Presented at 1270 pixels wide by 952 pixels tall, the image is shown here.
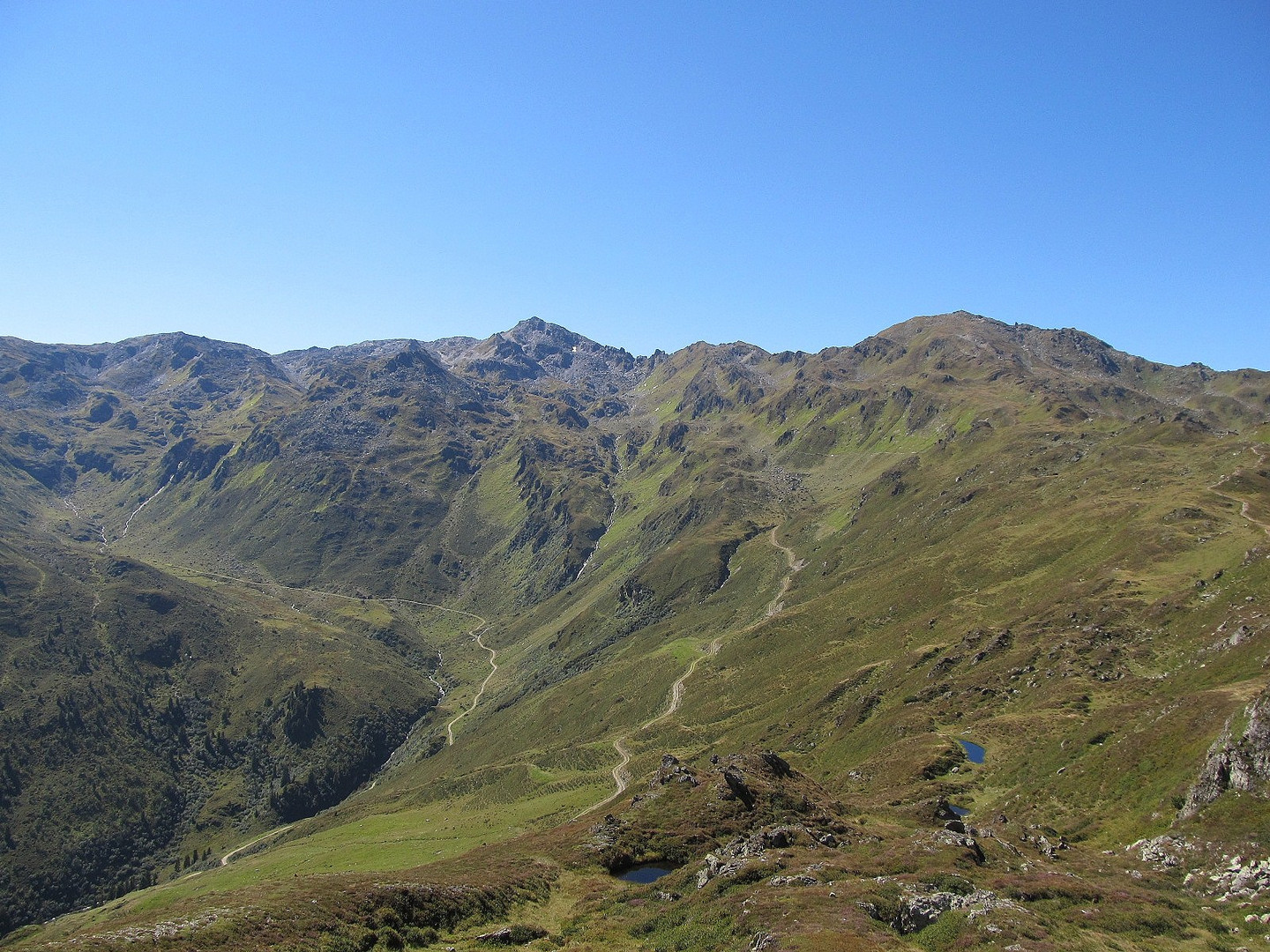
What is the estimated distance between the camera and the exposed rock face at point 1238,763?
197 ft

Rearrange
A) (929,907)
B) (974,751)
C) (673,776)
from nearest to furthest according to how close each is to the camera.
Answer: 1. (929,907)
2. (673,776)
3. (974,751)

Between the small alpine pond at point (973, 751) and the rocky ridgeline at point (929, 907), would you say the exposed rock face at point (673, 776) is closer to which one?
the rocky ridgeline at point (929, 907)

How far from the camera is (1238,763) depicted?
61625mm

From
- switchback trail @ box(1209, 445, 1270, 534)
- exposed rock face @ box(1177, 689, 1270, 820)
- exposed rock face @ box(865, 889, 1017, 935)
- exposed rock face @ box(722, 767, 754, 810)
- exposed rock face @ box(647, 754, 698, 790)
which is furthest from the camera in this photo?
switchback trail @ box(1209, 445, 1270, 534)

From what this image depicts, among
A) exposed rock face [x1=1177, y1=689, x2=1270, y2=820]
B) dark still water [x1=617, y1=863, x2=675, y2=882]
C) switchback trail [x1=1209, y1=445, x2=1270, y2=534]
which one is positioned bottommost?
dark still water [x1=617, y1=863, x2=675, y2=882]

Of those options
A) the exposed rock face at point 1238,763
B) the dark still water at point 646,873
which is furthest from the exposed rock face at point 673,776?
the exposed rock face at point 1238,763

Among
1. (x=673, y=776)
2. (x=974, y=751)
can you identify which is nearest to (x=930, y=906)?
(x=673, y=776)

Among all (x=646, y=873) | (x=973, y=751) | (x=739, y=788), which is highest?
(x=973, y=751)

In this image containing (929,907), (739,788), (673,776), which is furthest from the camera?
(673,776)

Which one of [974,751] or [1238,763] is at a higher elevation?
[1238,763]

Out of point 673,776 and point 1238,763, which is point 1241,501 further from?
point 673,776

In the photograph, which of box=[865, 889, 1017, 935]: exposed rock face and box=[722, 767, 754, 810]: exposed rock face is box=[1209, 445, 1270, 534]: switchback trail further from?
box=[865, 889, 1017, 935]: exposed rock face

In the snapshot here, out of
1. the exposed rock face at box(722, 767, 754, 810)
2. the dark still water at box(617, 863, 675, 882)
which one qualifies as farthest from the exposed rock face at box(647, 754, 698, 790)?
the dark still water at box(617, 863, 675, 882)

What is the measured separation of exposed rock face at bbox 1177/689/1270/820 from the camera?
60.2 metres
